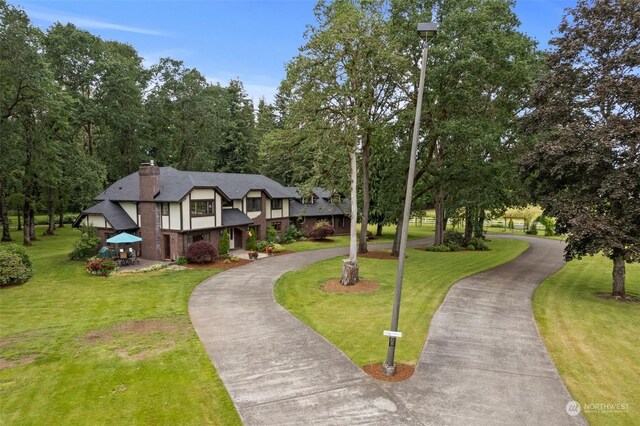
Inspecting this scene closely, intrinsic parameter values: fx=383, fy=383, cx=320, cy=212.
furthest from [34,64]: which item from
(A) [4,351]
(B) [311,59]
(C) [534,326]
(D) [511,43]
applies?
(C) [534,326]

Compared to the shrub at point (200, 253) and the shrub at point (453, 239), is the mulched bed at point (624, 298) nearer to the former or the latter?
the shrub at point (453, 239)

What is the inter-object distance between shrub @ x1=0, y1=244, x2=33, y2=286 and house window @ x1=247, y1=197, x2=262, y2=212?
17.8 meters

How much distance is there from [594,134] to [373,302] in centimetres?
1208

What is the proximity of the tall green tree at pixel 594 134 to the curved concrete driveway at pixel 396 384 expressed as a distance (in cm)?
475

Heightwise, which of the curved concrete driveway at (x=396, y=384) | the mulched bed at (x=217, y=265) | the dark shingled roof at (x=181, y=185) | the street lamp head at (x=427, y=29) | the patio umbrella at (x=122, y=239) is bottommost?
the curved concrete driveway at (x=396, y=384)

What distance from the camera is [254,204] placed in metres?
37.2

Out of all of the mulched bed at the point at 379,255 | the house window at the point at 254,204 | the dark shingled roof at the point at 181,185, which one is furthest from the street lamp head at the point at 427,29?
the house window at the point at 254,204

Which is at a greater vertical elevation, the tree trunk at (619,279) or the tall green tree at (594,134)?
the tall green tree at (594,134)

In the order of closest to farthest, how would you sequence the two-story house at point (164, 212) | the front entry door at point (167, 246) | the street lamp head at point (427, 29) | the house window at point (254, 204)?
1. the street lamp head at point (427, 29)
2. the two-story house at point (164, 212)
3. the front entry door at point (167, 246)
4. the house window at point (254, 204)

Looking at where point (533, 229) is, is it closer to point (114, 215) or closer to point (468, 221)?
point (468, 221)

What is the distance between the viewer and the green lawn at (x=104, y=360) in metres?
8.73

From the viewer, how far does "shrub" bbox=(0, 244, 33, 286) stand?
20.5 m

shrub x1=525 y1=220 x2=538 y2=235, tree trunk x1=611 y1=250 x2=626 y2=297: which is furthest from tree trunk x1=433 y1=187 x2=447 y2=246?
shrub x1=525 y1=220 x2=538 y2=235

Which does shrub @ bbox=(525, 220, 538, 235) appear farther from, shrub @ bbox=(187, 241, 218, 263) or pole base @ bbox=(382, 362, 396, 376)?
pole base @ bbox=(382, 362, 396, 376)
